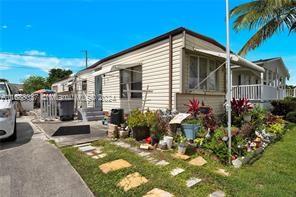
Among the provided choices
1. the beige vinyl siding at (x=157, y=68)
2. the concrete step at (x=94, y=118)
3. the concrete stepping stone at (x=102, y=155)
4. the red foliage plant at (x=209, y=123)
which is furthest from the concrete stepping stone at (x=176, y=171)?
the concrete step at (x=94, y=118)

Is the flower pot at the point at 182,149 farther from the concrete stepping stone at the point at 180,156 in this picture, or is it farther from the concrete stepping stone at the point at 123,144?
the concrete stepping stone at the point at 123,144

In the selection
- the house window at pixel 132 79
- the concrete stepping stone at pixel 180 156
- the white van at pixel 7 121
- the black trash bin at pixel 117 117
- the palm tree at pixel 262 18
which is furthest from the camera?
the house window at pixel 132 79

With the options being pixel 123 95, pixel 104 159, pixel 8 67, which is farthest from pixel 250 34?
pixel 8 67

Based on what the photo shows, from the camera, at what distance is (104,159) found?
474 centimetres

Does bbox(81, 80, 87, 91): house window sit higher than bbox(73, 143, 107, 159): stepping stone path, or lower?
higher

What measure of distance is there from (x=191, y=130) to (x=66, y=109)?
289 inches

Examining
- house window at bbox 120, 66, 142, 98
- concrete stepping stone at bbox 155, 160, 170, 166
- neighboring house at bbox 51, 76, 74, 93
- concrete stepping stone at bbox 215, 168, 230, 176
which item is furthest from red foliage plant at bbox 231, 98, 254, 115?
neighboring house at bbox 51, 76, 74, 93

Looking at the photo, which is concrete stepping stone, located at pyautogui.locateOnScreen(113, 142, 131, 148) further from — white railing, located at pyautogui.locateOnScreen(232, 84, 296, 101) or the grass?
white railing, located at pyautogui.locateOnScreen(232, 84, 296, 101)

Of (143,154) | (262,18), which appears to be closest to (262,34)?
(262,18)

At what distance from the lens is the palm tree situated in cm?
938

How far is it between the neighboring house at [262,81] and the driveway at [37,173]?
38.8ft

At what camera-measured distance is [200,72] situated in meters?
9.10

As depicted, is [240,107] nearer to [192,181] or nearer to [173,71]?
[173,71]

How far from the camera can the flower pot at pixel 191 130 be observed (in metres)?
6.03
